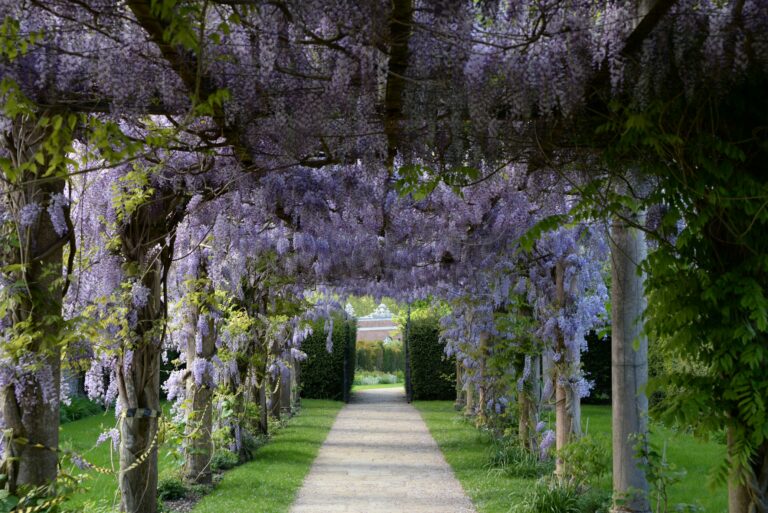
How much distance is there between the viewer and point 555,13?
9.30 feet

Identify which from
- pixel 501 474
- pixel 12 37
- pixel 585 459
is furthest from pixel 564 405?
pixel 12 37

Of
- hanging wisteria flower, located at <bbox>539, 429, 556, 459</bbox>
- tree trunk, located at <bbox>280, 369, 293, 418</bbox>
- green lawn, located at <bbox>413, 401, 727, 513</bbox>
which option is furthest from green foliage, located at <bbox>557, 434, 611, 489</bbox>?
tree trunk, located at <bbox>280, 369, 293, 418</bbox>

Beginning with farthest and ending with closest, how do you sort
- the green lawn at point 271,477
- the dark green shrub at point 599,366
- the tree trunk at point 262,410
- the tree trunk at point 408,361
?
1. the tree trunk at point 408,361
2. the dark green shrub at point 599,366
3. the tree trunk at point 262,410
4. the green lawn at point 271,477

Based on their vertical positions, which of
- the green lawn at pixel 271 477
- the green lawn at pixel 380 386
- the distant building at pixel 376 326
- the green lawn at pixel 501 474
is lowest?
the green lawn at pixel 271 477

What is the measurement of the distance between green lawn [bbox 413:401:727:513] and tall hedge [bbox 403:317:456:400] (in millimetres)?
5756

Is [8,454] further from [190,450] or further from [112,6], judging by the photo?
[190,450]

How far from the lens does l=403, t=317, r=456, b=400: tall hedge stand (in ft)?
68.3

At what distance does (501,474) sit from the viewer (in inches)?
326

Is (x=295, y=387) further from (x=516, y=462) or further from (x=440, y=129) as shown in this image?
(x=440, y=129)

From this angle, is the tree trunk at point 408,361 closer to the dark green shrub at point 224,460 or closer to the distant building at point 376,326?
the dark green shrub at point 224,460

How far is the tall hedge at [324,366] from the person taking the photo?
2098cm

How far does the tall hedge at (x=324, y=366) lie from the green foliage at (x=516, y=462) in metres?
11.7

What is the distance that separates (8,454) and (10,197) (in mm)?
1049

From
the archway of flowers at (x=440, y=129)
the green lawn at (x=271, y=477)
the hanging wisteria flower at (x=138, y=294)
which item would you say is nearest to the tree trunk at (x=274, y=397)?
the green lawn at (x=271, y=477)
